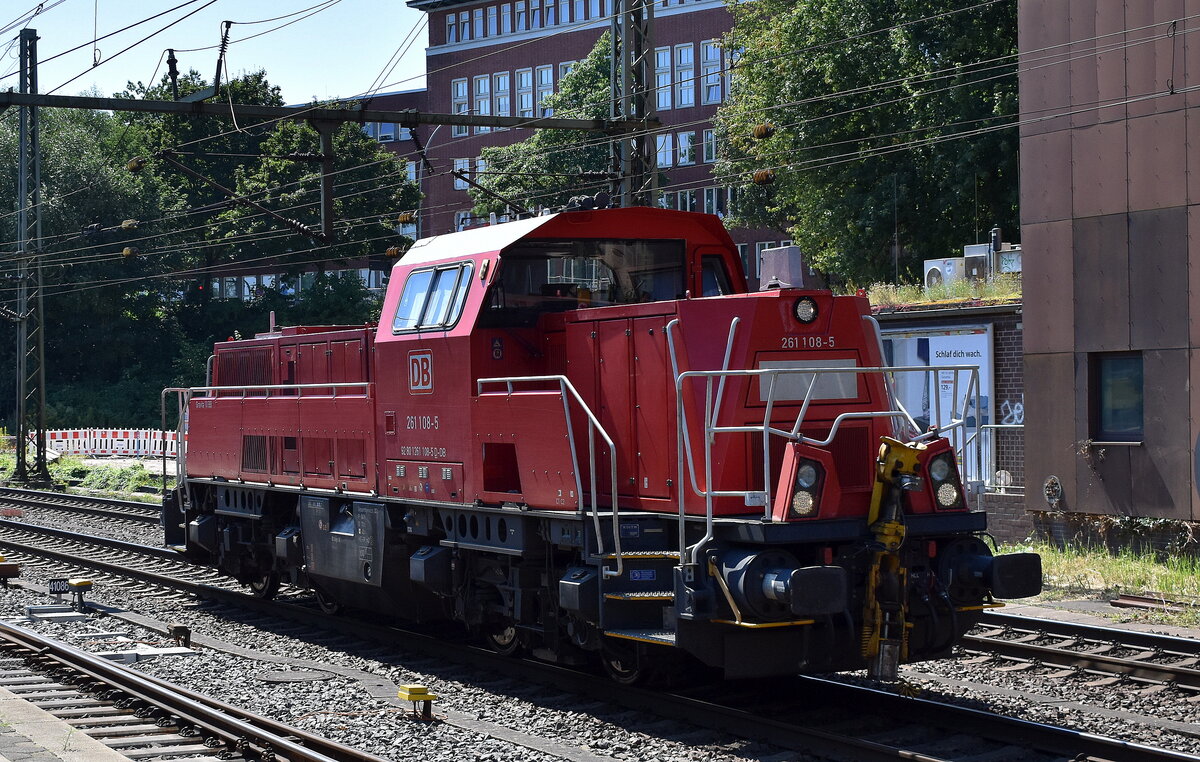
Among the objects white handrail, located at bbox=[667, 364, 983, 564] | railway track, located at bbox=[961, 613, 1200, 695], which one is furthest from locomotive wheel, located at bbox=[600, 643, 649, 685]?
railway track, located at bbox=[961, 613, 1200, 695]

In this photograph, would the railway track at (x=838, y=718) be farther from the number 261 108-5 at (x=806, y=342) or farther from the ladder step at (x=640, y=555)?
the number 261 108-5 at (x=806, y=342)

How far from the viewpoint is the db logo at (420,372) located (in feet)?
34.8

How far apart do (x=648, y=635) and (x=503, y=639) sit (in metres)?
2.84

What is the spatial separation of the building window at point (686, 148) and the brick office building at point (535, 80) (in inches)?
1.9

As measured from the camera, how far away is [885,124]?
117 feet

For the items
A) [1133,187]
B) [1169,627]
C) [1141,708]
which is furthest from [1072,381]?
[1141,708]

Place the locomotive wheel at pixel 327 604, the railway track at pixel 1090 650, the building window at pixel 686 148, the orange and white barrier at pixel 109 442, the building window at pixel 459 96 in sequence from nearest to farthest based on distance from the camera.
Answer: the railway track at pixel 1090 650
the locomotive wheel at pixel 327 604
the orange and white barrier at pixel 109 442
the building window at pixel 686 148
the building window at pixel 459 96

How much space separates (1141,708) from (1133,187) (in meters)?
9.89

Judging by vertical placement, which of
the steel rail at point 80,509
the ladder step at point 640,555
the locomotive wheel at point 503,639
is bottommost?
the steel rail at point 80,509

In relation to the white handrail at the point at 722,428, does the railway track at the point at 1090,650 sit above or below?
below

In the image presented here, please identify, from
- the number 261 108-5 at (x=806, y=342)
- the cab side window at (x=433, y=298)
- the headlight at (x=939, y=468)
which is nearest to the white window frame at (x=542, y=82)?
the cab side window at (x=433, y=298)

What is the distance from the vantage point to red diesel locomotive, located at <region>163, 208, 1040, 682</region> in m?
8.14

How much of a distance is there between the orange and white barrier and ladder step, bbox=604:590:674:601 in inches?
1282

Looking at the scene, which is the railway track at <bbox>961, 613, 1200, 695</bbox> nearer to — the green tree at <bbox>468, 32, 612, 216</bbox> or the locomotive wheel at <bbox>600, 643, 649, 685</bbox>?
the locomotive wheel at <bbox>600, 643, 649, 685</bbox>
